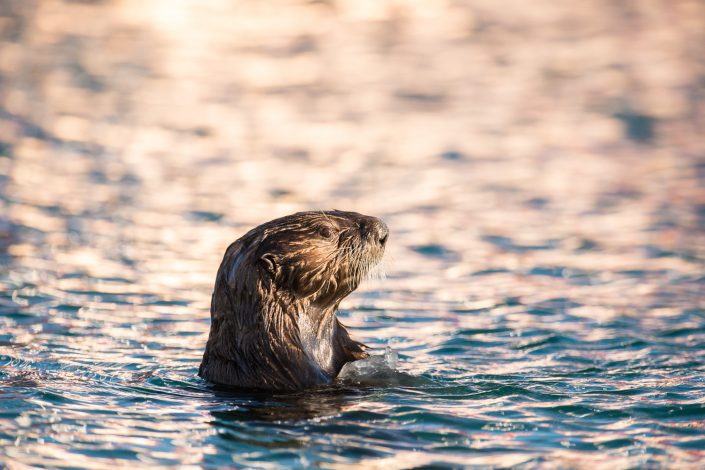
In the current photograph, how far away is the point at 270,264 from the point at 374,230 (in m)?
0.73

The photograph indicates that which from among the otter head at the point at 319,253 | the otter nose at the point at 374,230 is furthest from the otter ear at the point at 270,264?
the otter nose at the point at 374,230

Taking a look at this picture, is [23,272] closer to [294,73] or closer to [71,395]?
[71,395]

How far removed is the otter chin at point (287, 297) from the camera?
21.6 ft

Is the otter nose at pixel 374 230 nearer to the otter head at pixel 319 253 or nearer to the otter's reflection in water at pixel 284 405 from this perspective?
the otter head at pixel 319 253

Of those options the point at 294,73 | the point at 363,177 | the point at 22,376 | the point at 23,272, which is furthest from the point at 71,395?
the point at 294,73

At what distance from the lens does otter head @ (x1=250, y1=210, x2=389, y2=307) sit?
663cm

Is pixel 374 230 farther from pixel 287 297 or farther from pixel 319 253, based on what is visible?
pixel 287 297

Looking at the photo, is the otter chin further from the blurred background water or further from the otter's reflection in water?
the blurred background water

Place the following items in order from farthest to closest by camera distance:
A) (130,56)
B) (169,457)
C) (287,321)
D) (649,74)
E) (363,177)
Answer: (130,56)
(649,74)
(363,177)
(287,321)
(169,457)

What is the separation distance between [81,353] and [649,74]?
13.8 metres

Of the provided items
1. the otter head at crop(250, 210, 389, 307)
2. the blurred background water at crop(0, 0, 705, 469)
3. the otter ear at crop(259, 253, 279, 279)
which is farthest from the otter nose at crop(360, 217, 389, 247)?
the blurred background water at crop(0, 0, 705, 469)

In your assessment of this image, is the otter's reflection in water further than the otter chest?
No

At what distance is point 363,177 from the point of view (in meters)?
14.1

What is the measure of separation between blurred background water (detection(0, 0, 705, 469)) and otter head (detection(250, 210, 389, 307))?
23.9 inches
